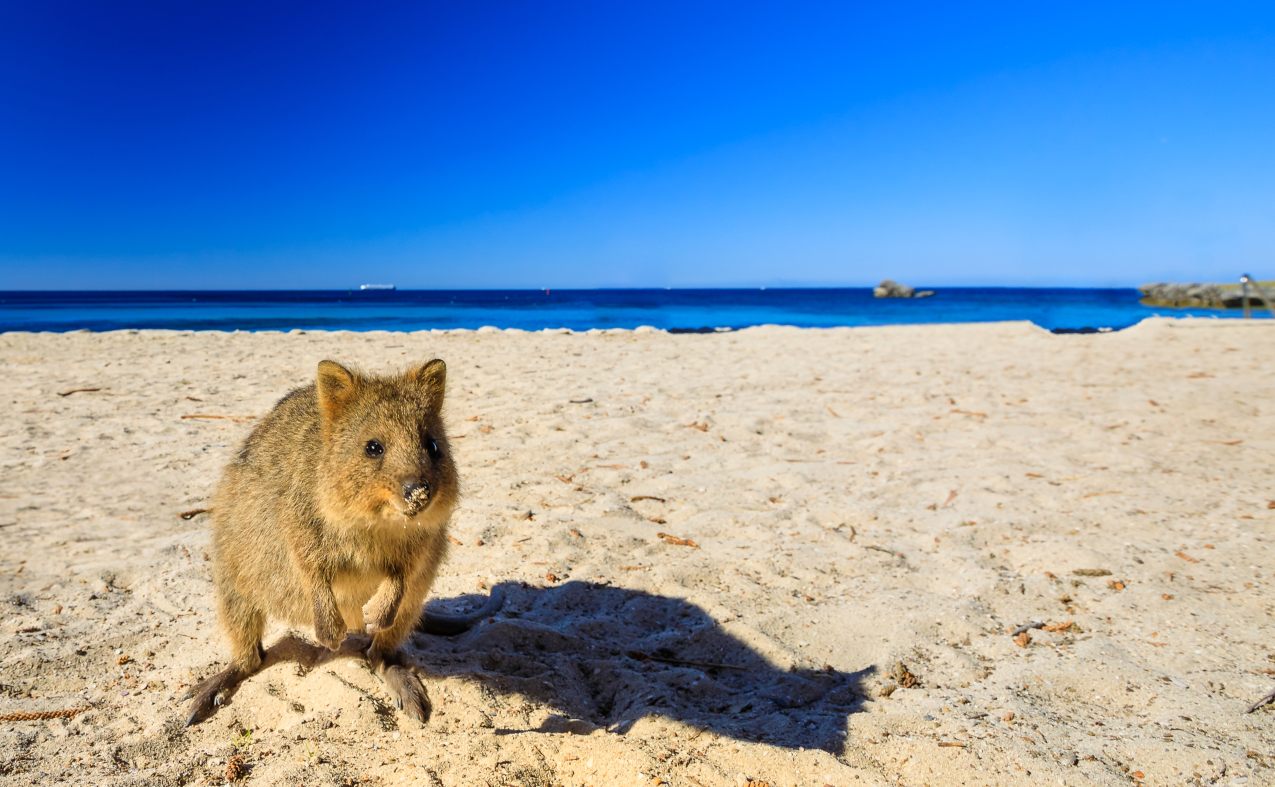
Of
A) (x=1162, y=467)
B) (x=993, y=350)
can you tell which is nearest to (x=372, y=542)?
(x=1162, y=467)

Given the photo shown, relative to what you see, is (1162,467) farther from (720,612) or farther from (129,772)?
(129,772)

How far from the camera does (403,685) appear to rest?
310 centimetres

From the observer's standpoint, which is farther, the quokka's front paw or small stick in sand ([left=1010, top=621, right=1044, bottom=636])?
small stick in sand ([left=1010, top=621, right=1044, bottom=636])

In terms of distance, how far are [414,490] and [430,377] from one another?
28.2 inches

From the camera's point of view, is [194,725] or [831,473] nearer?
[194,725]

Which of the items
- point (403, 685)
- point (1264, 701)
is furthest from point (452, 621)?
point (1264, 701)

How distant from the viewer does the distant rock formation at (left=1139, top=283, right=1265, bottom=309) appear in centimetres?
3859

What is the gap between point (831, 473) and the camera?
6.51 meters

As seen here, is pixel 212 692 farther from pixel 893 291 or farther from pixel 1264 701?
pixel 893 291

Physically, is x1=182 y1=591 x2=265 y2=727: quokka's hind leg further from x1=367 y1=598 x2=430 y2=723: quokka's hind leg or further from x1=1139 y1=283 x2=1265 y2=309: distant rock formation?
x1=1139 y1=283 x2=1265 y2=309: distant rock formation

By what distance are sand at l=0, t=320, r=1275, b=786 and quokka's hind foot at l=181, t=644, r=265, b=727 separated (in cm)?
7

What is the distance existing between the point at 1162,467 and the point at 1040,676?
4.31 meters

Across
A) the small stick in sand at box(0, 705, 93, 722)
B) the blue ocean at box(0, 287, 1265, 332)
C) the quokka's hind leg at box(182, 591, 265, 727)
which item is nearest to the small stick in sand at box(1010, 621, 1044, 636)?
the quokka's hind leg at box(182, 591, 265, 727)

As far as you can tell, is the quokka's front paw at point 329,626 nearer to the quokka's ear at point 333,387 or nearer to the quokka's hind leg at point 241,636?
the quokka's hind leg at point 241,636
